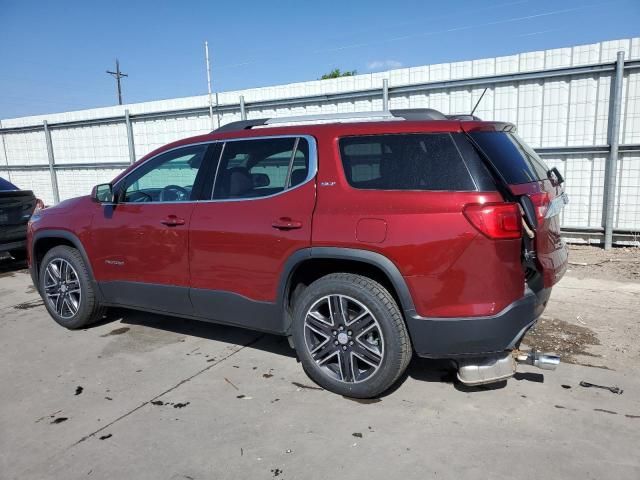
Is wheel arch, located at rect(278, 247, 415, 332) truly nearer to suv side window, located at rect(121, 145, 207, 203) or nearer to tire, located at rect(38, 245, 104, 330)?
suv side window, located at rect(121, 145, 207, 203)

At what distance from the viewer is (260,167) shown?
382 centimetres

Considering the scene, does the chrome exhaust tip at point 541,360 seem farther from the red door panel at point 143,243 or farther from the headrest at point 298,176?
the red door panel at point 143,243

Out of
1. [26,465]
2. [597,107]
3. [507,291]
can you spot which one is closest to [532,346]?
[507,291]

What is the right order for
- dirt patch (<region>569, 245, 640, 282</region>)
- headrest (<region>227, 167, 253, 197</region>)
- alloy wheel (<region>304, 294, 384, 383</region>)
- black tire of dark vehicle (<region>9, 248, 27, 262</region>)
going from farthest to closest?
black tire of dark vehicle (<region>9, 248, 27, 262</region>), dirt patch (<region>569, 245, 640, 282</region>), headrest (<region>227, 167, 253, 197</region>), alloy wheel (<region>304, 294, 384, 383</region>)

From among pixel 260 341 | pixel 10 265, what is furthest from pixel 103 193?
pixel 10 265

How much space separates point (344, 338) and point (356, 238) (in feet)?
2.32

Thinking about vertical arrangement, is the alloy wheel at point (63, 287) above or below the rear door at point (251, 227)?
below

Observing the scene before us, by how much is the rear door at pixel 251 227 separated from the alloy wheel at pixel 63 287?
160cm

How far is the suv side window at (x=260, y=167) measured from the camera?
140 inches

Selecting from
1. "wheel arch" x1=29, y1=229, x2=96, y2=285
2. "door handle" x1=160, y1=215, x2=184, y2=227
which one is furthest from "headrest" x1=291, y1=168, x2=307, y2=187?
"wheel arch" x1=29, y1=229, x2=96, y2=285

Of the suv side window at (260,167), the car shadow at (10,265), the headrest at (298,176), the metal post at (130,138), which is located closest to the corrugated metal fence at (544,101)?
the metal post at (130,138)

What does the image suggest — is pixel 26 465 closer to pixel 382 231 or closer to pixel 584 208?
pixel 382 231

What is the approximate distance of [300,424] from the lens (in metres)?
3.08

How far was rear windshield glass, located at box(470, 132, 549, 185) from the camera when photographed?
3012 mm
